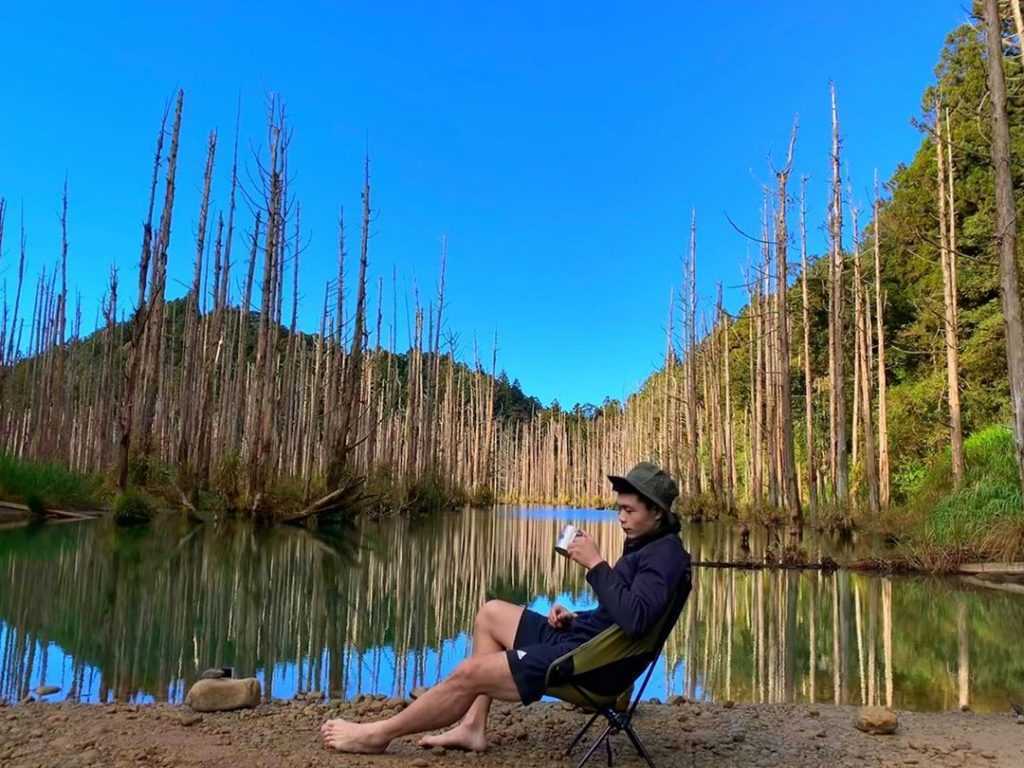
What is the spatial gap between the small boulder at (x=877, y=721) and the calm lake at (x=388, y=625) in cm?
90

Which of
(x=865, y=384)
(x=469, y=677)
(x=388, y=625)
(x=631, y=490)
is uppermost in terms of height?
(x=865, y=384)

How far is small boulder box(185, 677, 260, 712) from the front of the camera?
3.63m

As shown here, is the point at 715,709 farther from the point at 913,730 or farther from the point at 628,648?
the point at 628,648

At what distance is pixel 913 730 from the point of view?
12.6ft

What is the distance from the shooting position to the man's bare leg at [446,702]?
9.42ft

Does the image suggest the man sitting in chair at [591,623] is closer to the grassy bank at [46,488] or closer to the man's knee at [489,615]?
the man's knee at [489,615]

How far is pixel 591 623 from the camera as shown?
3004mm

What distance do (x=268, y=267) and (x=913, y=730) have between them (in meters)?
16.4

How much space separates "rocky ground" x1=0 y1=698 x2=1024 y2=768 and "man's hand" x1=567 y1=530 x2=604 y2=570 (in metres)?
0.95

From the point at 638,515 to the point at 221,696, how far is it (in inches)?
88.4

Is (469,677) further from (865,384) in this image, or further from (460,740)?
(865,384)

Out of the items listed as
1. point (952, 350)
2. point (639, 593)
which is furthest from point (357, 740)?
point (952, 350)

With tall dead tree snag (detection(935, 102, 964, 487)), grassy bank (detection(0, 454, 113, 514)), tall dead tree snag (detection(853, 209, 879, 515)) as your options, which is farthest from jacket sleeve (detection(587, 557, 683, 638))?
tall dead tree snag (detection(853, 209, 879, 515))

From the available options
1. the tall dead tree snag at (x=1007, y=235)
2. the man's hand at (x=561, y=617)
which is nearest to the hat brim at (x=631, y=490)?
the man's hand at (x=561, y=617)
